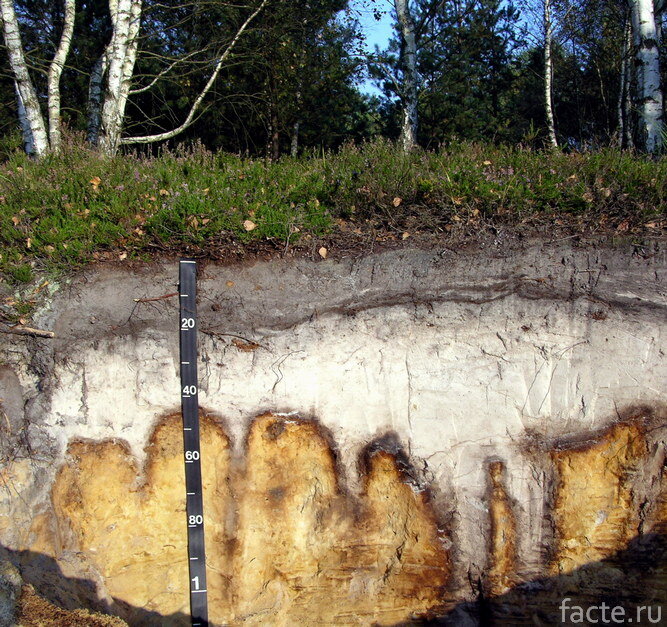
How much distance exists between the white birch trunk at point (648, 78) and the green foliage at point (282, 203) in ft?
5.72

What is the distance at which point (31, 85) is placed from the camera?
6574mm

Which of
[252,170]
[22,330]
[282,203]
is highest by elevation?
[252,170]

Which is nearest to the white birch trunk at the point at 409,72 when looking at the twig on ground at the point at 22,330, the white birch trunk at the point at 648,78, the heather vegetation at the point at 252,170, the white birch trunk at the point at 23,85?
the heather vegetation at the point at 252,170

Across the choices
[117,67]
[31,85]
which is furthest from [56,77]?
[117,67]

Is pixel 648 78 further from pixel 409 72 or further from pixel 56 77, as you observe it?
pixel 56 77

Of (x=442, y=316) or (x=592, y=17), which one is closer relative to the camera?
(x=442, y=316)

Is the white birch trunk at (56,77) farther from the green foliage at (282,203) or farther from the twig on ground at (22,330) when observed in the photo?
the twig on ground at (22,330)

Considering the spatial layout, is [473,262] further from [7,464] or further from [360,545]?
[7,464]

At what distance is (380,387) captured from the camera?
407 centimetres

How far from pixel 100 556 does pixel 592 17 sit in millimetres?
14467

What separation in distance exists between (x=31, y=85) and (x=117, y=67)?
1.01 metres

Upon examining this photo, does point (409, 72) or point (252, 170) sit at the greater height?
point (409, 72)

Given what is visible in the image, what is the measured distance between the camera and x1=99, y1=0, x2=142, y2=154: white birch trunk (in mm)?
6469

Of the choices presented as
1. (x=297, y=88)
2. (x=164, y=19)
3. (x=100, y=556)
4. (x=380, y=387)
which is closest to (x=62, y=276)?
(x=100, y=556)
